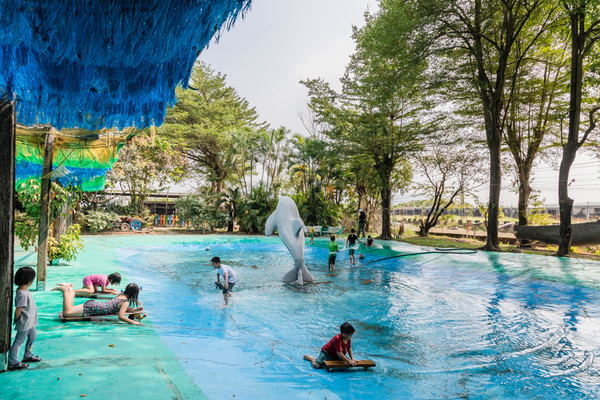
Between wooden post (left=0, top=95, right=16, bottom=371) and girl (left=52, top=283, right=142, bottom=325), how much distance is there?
178cm

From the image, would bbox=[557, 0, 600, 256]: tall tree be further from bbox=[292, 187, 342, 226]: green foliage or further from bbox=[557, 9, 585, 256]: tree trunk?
bbox=[292, 187, 342, 226]: green foliage

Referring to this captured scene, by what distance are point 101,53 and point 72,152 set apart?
224 inches

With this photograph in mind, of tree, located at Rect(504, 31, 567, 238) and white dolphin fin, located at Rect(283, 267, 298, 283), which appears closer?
white dolphin fin, located at Rect(283, 267, 298, 283)

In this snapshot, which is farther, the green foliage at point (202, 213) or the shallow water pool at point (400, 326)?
the green foliage at point (202, 213)

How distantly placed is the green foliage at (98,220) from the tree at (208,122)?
8.01 m

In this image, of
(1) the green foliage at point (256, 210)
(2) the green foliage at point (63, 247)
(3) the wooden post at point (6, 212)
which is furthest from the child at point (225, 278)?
(1) the green foliage at point (256, 210)

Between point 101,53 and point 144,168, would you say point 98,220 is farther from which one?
point 101,53

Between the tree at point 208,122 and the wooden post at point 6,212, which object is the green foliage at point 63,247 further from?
the tree at point 208,122

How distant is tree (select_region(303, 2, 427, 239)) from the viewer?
15.1m

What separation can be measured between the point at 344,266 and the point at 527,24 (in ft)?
48.4

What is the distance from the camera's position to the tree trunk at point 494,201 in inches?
579

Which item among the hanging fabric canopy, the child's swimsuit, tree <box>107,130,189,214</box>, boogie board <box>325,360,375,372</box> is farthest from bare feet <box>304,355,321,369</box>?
tree <box>107,130,189,214</box>

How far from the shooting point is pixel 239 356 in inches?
173

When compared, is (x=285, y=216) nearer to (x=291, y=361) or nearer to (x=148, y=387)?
(x=291, y=361)
